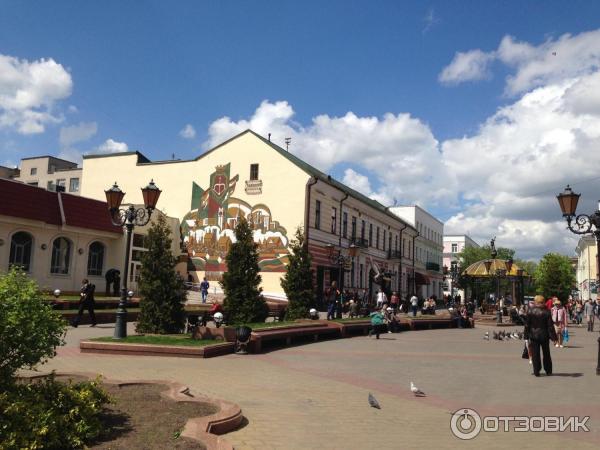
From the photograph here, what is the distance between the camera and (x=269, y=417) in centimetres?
701

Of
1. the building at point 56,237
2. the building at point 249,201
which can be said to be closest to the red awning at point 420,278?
the building at point 249,201

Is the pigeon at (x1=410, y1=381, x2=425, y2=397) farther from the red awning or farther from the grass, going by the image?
the red awning

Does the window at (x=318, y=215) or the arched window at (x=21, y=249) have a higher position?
the window at (x=318, y=215)

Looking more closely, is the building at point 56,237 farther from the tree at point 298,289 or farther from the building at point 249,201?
the tree at point 298,289

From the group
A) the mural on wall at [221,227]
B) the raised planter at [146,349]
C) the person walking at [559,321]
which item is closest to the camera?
the raised planter at [146,349]

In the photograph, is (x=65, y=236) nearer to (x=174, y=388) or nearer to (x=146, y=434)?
(x=174, y=388)

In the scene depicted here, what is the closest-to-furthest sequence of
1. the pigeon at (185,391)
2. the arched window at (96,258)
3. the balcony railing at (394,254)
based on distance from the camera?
the pigeon at (185,391) < the arched window at (96,258) < the balcony railing at (394,254)

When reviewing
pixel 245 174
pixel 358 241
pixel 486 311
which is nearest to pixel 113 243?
pixel 245 174

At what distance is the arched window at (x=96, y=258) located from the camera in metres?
32.2

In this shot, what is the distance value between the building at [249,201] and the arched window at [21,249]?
11.7 metres

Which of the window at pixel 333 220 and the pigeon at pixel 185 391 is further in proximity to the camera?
the window at pixel 333 220

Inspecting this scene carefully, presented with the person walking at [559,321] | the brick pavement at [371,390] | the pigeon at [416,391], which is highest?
the person walking at [559,321]

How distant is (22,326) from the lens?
16.8 ft

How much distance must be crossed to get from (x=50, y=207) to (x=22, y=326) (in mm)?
26213
